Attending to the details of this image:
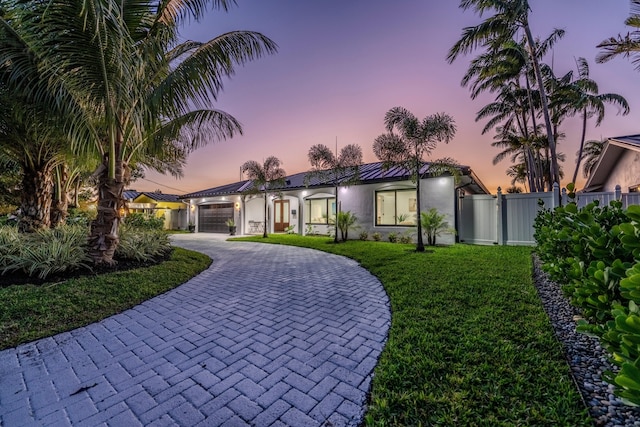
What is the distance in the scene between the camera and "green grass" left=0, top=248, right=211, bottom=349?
344cm

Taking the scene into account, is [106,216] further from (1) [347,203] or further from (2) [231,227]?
(2) [231,227]

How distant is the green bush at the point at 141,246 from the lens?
7086 millimetres

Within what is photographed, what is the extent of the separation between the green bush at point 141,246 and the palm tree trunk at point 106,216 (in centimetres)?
79

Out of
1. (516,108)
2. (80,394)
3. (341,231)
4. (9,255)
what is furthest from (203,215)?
(516,108)

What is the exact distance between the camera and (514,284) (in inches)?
193

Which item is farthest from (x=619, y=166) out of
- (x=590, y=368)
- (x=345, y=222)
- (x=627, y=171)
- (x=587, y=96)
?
(x=590, y=368)

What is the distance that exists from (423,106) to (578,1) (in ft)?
16.4

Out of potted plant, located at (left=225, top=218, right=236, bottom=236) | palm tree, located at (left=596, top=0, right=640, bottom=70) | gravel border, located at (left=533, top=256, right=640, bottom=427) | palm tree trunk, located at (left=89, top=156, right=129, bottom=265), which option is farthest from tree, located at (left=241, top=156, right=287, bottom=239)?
gravel border, located at (left=533, top=256, right=640, bottom=427)

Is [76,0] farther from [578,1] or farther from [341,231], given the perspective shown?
[578,1]

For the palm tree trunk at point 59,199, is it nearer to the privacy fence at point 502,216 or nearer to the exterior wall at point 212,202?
the exterior wall at point 212,202

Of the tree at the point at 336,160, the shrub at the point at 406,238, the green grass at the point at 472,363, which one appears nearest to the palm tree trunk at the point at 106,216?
the green grass at the point at 472,363

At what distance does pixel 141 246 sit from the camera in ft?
25.1

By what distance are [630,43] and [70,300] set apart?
42.2 ft

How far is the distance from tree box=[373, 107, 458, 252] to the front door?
34.6 ft
